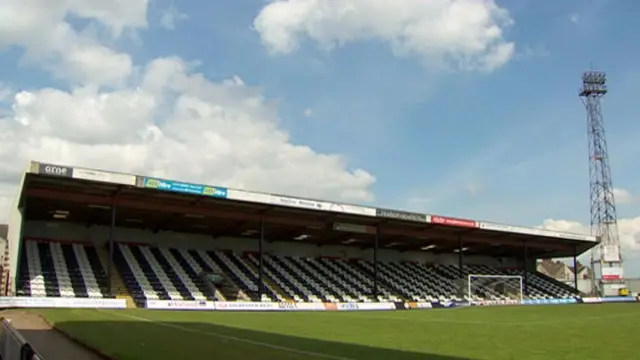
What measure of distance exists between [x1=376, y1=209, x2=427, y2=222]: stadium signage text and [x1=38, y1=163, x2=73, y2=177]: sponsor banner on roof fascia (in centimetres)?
2114

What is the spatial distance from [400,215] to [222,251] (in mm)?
15268

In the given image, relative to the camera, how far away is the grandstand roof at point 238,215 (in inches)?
1291

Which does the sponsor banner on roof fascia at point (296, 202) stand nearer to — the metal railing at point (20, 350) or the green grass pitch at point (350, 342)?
the green grass pitch at point (350, 342)

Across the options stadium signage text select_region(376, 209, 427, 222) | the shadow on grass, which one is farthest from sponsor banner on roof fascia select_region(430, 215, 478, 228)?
the shadow on grass

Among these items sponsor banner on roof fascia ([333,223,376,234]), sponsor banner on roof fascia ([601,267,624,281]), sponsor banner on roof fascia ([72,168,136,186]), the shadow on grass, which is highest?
sponsor banner on roof fascia ([72,168,136,186])

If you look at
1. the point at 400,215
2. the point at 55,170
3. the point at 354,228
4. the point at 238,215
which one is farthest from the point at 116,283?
the point at 400,215

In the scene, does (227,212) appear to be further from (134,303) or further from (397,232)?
(397,232)

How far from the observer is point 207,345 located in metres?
13.4

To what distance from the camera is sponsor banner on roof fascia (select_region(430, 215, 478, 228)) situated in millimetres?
46066

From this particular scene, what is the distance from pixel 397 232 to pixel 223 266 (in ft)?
48.0

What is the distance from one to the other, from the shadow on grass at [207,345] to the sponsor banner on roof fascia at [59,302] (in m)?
12.8

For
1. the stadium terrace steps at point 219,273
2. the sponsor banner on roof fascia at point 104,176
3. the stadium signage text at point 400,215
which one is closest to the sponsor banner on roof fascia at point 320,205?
the stadium signage text at point 400,215

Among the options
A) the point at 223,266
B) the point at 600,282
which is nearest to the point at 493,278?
the point at 600,282

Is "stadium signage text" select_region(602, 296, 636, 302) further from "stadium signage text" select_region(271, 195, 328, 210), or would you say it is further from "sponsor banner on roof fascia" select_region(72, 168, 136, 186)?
"sponsor banner on roof fascia" select_region(72, 168, 136, 186)
